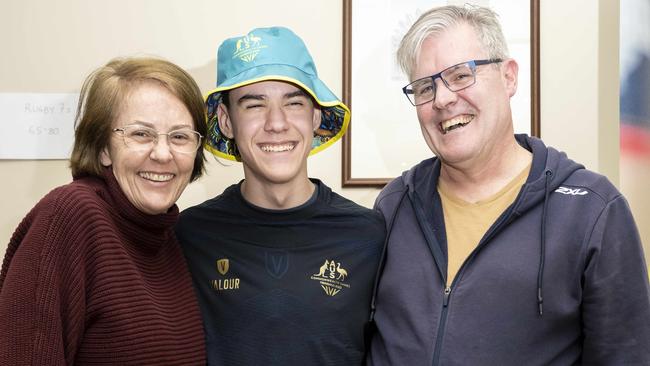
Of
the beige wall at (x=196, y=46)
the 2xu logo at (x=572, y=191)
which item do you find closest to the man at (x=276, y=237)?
the 2xu logo at (x=572, y=191)

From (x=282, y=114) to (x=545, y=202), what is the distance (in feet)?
2.22

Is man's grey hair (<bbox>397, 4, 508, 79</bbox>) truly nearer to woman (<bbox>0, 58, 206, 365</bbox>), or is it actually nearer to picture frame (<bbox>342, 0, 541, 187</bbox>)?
woman (<bbox>0, 58, 206, 365</bbox>)

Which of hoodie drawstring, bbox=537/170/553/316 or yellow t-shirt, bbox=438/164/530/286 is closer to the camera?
hoodie drawstring, bbox=537/170/553/316

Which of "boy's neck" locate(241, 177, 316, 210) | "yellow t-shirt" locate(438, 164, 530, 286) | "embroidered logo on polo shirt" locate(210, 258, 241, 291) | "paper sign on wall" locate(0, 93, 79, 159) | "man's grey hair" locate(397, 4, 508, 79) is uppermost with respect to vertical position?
"man's grey hair" locate(397, 4, 508, 79)

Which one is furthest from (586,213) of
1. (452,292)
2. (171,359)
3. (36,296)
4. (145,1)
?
(145,1)

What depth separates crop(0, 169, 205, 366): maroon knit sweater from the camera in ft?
3.64

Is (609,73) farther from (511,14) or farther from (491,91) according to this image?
(491,91)

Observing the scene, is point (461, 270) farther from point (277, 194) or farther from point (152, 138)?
point (152, 138)

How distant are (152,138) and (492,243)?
81cm

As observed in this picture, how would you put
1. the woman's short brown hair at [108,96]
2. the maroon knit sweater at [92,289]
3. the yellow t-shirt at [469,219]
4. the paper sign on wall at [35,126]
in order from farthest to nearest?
the paper sign on wall at [35,126] < the yellow t-shirt at [469,219] < the woman's short brown hair at [108,96] < the maroon knit sweater at [92,289]

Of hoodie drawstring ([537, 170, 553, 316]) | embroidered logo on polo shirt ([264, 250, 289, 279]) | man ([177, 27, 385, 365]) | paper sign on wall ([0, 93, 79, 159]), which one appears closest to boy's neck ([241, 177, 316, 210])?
man ([177, 27, 385, 365])

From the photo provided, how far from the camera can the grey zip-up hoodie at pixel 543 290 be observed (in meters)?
1.32

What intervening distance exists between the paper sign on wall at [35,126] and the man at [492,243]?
1.30 m

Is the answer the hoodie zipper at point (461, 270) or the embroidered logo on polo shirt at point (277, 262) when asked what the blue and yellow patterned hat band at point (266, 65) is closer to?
the embroidered logo on polo shirt at point (277, 262)
